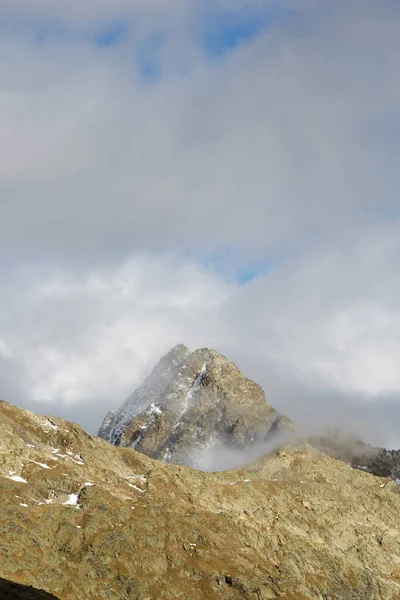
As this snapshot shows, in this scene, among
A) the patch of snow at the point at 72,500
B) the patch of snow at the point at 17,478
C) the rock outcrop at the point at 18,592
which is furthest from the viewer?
the patch of snow at the point at 17,478

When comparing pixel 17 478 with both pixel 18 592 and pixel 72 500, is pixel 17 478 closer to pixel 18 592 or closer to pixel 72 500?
pixel 72 500

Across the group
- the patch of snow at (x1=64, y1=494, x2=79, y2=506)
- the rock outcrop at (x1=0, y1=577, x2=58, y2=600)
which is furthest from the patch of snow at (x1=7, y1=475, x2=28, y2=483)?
the rock outcrop at (x1=0, y1=577, x2=58, y2=600)

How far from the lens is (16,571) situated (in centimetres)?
14988

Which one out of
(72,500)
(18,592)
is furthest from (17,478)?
(18,592)

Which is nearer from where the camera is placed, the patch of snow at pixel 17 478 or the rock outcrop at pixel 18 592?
the rock outcrop at pixel 18 592

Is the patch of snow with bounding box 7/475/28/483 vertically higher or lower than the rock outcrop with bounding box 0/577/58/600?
higher

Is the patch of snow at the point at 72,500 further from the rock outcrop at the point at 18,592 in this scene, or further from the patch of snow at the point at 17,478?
the rock outcrop at the point at 18,592

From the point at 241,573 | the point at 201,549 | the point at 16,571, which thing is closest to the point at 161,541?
the point at 201,549

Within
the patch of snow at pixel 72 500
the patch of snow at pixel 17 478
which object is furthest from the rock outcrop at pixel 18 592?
the patch of snow at pixel 17 478

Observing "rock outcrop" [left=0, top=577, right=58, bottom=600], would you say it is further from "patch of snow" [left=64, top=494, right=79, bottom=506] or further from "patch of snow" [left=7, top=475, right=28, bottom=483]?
"patch of snow" [left=7, top=475, right=28, bottom=483]

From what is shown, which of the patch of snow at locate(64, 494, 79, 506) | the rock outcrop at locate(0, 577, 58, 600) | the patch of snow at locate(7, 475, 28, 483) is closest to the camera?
the rock outcrop at locate(0, 577, 58, 600)

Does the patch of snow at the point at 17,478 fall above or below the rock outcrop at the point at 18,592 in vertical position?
above

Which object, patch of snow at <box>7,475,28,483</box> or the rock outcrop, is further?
patch of snow at <box>7,475,28,483</box>

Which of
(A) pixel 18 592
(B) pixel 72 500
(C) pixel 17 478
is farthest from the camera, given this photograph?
(C) pixel 17 478
